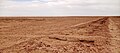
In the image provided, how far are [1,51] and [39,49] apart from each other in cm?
131

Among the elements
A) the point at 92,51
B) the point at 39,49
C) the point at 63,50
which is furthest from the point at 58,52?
the point at 92,51

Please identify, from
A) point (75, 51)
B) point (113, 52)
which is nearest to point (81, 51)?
point (75, 51)

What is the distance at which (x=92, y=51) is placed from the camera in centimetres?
608

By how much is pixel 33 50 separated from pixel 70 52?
131 centimetres

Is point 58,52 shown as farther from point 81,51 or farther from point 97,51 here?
point 97,51

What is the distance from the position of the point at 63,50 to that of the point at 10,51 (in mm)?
1846

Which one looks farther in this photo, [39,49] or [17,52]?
[39,49]

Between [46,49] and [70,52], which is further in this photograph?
[46,49]

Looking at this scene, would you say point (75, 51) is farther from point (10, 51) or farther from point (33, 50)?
point (10, 51)

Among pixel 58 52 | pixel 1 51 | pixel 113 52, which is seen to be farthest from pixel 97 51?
pixel 1 51

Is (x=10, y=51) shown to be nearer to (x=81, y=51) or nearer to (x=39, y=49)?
(x=39, y=49)

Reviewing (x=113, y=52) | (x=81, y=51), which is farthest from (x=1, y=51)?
(x=113, y=52)

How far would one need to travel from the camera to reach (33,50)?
240 inches

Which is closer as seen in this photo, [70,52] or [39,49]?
[70,52]
